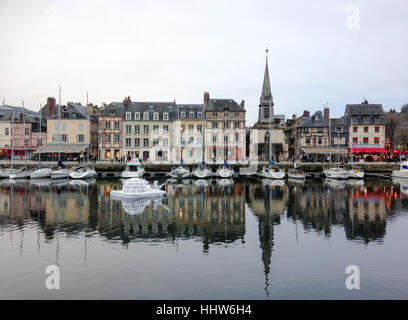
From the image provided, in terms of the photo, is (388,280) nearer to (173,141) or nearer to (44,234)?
(44,234)

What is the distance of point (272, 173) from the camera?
176 ft

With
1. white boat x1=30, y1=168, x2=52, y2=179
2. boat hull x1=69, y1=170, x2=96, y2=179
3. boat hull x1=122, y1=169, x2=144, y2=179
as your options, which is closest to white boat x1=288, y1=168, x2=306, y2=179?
boat hull x1=122, y1=169, x2=144, y2=179

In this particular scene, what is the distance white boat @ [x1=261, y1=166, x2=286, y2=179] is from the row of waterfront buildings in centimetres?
871

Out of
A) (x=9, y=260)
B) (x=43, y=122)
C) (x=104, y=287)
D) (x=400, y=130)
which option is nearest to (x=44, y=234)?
(x=9, y=260)

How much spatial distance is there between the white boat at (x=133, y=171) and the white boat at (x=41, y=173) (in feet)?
39.2

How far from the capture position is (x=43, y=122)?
70.9m

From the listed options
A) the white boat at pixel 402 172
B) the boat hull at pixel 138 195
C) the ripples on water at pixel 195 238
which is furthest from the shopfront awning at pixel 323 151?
the boat hull at pixel 138 195

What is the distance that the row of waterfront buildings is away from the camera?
215 ft

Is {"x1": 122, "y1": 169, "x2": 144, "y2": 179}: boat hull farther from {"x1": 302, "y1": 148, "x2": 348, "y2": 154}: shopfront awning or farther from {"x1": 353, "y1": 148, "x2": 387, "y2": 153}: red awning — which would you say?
{"x1": 353, "y1": 148, "x2": 387, "y2": 153}: red awning

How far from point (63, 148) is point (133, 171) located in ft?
60.0

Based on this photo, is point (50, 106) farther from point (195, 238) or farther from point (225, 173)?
point (195, 238)

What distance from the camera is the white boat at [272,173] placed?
5294 centimetres

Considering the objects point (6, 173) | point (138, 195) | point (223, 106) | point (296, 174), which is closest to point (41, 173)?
point (6, 173)
